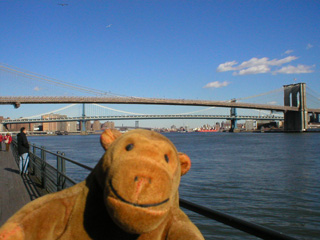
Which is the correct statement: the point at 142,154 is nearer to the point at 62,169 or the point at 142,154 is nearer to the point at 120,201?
the point at 120,201

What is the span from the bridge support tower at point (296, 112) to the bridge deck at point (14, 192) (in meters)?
49.5

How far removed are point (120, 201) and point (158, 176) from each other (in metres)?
0.11

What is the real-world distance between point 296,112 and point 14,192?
52436mm

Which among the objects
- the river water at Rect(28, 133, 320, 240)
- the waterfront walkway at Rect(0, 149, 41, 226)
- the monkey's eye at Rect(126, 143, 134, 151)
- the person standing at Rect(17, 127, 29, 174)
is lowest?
the river water at Rect(28, 133, 320, 240)

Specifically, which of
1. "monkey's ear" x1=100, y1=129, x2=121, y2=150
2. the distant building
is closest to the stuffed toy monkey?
"monkey's ear" x1=100, y1=129, x2=121, y2=150

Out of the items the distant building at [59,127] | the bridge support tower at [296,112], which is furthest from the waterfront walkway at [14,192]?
the distant building at [59,127]

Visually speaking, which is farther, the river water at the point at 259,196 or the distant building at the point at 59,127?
the distant building at the point at 59,127

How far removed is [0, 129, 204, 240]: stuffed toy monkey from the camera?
0.79 metres

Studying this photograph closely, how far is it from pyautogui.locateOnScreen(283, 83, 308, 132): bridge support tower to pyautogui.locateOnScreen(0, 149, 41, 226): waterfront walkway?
162 ft

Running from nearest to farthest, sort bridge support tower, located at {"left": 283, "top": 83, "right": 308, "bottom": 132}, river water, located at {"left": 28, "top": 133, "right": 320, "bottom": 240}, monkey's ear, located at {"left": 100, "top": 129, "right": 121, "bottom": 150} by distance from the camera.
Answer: monkey's ear, located at {"left": 100, "top": 129, "right": 121, "bottom": 150} < river water, located at {"left": 28, "top": 133, "right": 320, "bottom": 240} < bridge support tower, located at {"left": 283, "top": 83, "right": 308, "bottom": 132}

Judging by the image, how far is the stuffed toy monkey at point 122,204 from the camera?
0.79m

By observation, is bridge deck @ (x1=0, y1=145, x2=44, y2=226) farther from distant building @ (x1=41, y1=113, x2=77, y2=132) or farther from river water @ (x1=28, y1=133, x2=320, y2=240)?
distant building @ (x1=41, y1=113, x2=77, y2=132)

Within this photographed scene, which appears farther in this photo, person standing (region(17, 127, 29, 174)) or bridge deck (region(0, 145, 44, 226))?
person standing (region(17, 127, 29, 174))

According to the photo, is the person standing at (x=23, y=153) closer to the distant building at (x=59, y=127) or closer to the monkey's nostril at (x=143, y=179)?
the monkey's nostril at (x=143, y=179)
